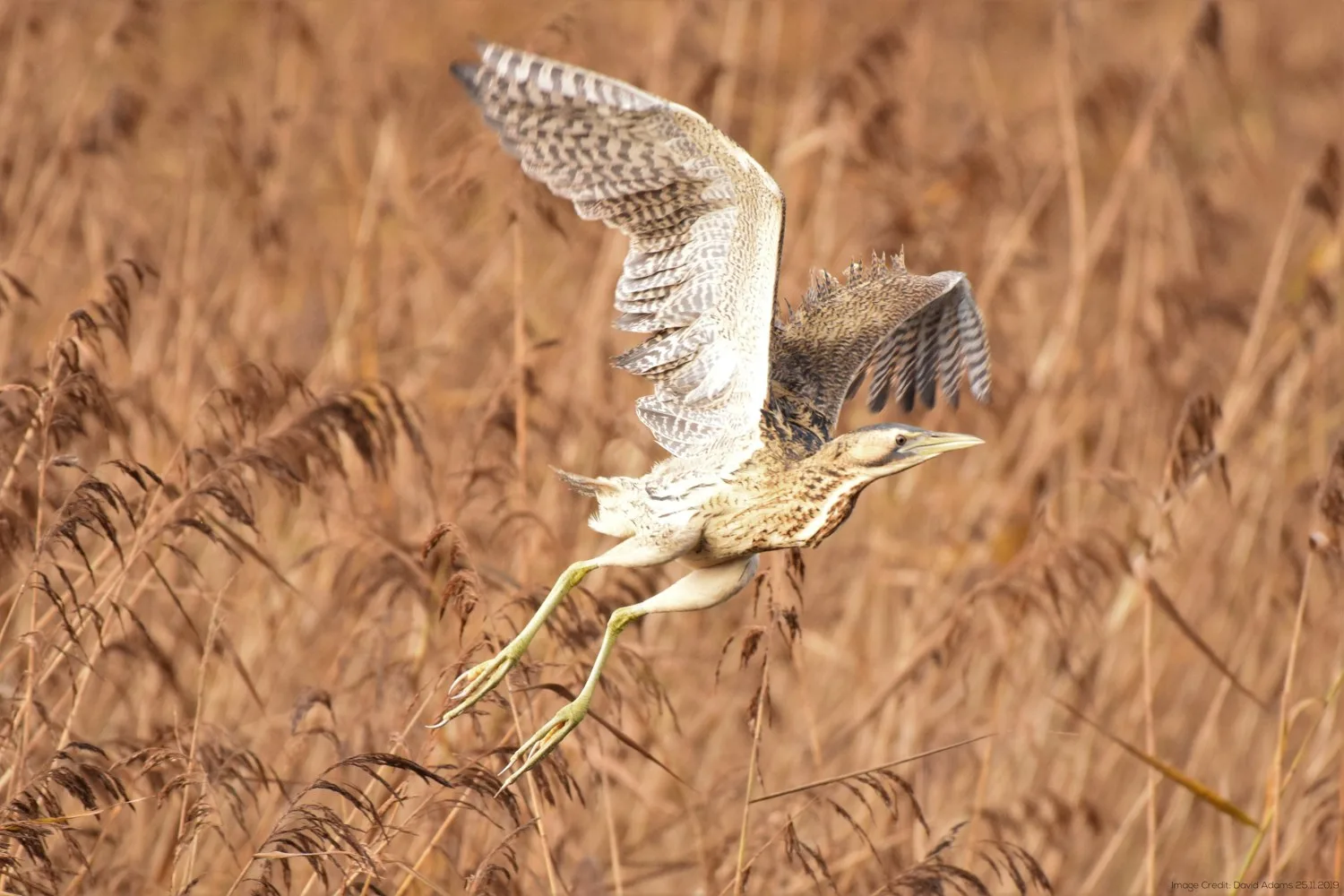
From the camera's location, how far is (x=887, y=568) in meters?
5.75

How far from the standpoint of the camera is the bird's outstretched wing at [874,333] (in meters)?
4.17

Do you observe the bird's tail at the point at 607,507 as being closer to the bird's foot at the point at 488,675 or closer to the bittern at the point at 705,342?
the bittern at the point at 705,342

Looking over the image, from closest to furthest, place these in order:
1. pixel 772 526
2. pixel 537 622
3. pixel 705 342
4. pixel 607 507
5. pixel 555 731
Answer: pixel 555 731 < pixel 537 622 < pixel 772 526 < pixel 607 507 < pixel 705 342

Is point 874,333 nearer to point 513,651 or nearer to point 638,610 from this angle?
point 638,610

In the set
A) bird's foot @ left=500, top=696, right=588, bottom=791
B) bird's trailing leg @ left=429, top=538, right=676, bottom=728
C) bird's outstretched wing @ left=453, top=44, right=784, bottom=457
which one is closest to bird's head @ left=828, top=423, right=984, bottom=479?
bird's outstretched wing @ left=453, top=44, right=784, bottom=457

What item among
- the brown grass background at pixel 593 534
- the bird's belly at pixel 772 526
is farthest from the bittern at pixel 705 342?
the brown grass background at pixel 593 534

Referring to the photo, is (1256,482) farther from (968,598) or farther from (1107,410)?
(968,598)

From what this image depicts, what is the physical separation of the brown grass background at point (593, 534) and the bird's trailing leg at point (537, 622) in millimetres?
62

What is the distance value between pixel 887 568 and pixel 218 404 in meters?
2.36

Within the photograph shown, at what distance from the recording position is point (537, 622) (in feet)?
11.1

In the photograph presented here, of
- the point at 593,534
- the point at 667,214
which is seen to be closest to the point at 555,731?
the point at 667,214

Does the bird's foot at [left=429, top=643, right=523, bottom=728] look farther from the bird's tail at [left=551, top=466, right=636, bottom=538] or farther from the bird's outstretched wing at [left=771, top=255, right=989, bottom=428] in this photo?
the bird's outstretched wing at [left=771, top=255, right=989, bottom=428]

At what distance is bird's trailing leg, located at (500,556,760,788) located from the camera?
318 cm

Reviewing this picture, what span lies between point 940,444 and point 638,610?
0.74 m
